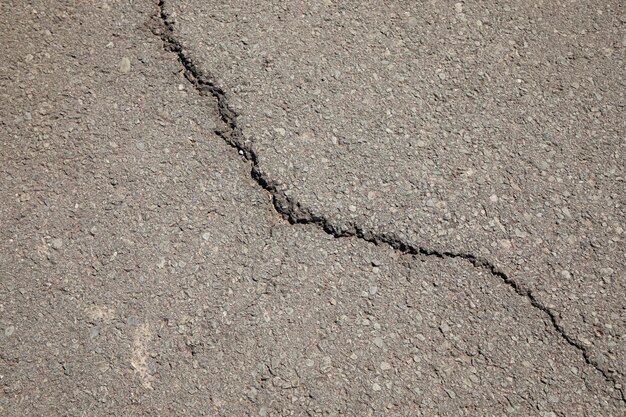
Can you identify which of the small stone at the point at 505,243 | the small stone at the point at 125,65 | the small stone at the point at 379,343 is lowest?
the small stone at the point at 379,343

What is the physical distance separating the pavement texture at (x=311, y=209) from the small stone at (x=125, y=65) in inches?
0.6

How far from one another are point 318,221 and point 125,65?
3.82 ft

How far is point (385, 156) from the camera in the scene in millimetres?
2893

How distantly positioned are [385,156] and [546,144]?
2.44 feet

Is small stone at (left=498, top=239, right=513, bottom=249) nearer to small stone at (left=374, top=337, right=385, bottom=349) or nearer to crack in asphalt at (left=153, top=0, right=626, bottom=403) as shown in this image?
crack in asphalt at (left=153, top=0, right=626, bottom=403)

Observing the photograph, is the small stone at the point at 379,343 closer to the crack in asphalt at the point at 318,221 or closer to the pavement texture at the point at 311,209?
the pavement texture at the point at 311,209

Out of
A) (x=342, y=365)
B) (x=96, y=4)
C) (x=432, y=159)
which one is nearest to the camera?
(x=342, y=365)

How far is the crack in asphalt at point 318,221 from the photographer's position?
2594mm

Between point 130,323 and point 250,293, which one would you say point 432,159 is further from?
point 130,323

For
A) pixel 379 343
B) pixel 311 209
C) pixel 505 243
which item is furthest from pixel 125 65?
pixel 505 243

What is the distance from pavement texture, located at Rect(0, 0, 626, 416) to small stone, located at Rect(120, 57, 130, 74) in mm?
15

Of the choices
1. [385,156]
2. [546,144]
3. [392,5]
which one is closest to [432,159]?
[385,156]

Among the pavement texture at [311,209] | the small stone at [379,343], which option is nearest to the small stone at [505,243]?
the pavement texture at [311,209]

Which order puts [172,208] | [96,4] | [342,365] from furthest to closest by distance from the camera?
[96,4], [172,208], [342,365]
